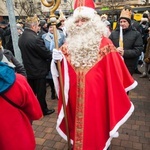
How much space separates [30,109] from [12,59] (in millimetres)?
1192

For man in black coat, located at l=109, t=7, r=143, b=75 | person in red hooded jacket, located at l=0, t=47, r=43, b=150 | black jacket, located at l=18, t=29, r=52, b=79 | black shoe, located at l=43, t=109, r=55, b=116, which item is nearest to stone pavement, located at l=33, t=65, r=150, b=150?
black shoe, located at l=43, t=109, r=55, b=116

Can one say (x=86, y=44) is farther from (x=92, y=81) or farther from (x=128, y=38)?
(x=128, y=38)

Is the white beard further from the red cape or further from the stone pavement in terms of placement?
the stone pavement

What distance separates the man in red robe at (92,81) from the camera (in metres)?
2.68

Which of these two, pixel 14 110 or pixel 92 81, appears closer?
pixel 14 110

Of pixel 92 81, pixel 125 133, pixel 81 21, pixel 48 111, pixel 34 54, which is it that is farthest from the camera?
pixel 48 111

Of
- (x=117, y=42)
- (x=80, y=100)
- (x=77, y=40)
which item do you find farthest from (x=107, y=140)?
(x=117, y=42)

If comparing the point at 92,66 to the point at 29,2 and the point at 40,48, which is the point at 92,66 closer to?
the point at 40,48

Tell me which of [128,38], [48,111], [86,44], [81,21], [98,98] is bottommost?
[48,111]

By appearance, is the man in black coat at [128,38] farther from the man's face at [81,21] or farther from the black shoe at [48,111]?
the black shoe at [48,111]

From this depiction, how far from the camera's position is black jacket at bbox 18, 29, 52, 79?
411 cm

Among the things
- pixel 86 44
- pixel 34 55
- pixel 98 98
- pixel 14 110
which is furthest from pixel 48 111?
pixel 14 110

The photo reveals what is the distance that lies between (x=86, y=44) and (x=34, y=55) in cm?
187

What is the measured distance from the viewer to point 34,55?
4270 millimetres
